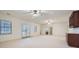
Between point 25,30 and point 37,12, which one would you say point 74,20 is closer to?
point 37,12

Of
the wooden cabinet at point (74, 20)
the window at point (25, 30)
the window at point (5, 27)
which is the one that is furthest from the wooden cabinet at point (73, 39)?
the window at point (5, 27)

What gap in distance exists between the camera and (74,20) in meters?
3.19

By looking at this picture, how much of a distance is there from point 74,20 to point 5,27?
2.17 metres

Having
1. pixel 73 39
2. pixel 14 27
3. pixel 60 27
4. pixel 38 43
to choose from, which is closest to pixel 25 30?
pixel 14 27

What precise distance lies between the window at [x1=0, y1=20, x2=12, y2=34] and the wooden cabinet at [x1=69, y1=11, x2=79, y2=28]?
6.21ft

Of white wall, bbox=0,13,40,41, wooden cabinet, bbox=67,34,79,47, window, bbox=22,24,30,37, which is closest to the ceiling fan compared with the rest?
white wall, bbox=0,13,40,41

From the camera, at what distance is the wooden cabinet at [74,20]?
3.06m

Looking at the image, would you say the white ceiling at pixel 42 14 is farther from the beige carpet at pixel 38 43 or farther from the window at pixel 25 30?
the beige carpet at pixel 38 43
